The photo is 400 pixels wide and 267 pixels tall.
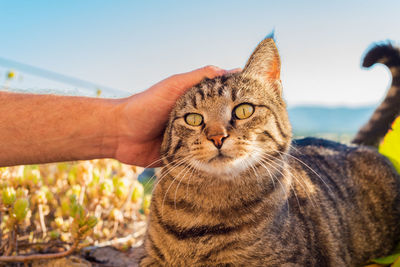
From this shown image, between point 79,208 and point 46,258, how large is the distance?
1.16ft

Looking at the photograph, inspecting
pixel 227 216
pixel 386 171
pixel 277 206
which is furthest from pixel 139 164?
pixel 386 171

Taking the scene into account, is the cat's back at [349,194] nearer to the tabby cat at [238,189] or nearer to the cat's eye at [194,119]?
the tabby cat at [238,189]

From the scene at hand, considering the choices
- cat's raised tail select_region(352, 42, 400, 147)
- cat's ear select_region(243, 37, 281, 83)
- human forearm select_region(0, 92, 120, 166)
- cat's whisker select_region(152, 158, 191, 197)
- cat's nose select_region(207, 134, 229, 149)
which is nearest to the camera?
cat's nose select_region(207, 134, 229, 149)

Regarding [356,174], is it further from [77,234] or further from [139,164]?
[77,234]

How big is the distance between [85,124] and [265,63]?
1.03 m

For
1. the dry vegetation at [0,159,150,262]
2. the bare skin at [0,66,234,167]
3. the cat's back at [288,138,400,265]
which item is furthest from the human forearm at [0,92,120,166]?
the cat's back at [288,138,400,265]

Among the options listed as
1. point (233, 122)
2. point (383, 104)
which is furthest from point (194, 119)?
point (383, 104)

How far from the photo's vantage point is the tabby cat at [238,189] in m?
1.46

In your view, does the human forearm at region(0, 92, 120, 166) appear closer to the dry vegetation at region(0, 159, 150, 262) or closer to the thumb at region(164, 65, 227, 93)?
the dry vegetation at region(0, 159, 150, 262)

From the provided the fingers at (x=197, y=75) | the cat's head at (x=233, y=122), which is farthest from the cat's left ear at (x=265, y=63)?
the fingers at (x=197, y=75)

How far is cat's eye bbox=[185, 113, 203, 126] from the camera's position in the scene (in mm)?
1592

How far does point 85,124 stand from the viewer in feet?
6.34

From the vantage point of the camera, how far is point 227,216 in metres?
1.52

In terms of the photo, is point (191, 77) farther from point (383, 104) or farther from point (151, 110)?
point (383, 104)
